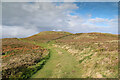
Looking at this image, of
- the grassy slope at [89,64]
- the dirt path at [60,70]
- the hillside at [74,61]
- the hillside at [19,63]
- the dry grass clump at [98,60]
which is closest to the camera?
the dry grass clump at [98,60]

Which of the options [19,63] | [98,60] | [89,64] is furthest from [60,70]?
[19,63]

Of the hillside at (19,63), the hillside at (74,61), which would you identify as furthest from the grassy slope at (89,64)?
the hillside at (19,63)

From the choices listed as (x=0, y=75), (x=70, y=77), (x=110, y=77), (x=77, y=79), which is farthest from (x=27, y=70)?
(x=110, y=77)

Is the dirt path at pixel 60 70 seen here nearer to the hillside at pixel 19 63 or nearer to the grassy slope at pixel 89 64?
the grassy slope at pixel 89 64

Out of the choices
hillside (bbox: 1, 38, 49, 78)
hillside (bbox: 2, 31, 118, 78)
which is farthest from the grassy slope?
hillside (bbox: 1, 38, 49, 78)

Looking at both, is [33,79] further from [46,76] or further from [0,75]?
[0,75]

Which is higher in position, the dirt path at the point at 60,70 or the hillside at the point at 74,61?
the hillside at the point at 74,61

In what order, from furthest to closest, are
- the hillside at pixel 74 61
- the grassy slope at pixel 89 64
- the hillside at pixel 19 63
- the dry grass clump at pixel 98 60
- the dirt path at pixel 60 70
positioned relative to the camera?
the hillside at pixel 19 63
the dirt path at pixel 60 70
the hillside at pixel 74 61
the grassy slope at pixel 89 64
the dry grass clump at pixel 98 60

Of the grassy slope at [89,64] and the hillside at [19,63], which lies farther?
the hillside at [19,63]

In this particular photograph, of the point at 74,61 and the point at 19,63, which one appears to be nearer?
the point at 19,63

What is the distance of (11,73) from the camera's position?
35.8 feet

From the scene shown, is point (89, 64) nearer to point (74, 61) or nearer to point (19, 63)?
point (74, 61)

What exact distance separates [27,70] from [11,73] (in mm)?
2177

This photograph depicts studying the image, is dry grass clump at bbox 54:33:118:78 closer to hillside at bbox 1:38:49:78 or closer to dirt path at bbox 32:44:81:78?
dirt path at bbox 32:44:81:78
